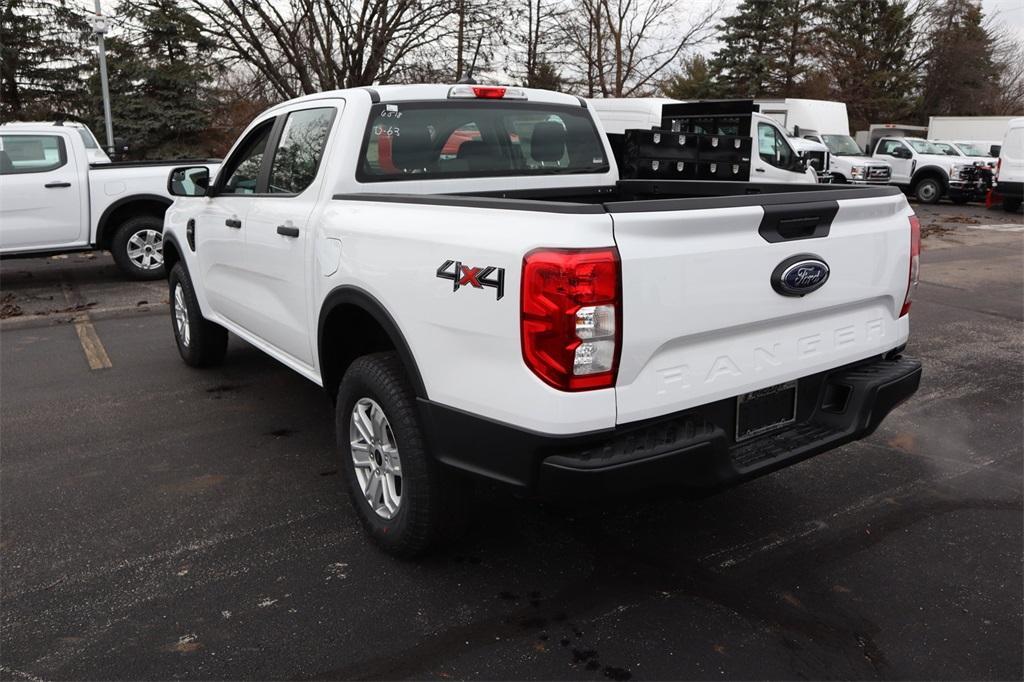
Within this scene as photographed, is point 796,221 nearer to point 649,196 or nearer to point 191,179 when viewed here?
point 649,196

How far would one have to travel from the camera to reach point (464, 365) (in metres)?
2.70

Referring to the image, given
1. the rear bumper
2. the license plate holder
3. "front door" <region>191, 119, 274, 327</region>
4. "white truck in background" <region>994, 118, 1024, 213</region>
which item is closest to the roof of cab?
"front door" <region>191, 119, 274, 327</region>

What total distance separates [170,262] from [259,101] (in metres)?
19.7

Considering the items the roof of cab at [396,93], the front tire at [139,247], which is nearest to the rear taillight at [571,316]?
the roof of cab at [396,93]

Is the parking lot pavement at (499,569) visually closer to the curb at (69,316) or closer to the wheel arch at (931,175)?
A: the curb at (69,316)

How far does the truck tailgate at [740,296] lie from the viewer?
251 centimetres

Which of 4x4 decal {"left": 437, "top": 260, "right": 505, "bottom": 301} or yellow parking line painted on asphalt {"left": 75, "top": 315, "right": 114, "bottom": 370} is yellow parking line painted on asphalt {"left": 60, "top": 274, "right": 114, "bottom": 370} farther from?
4x4 decal {"left": 437, "top": 260, "right": 505, "bottom": 301}

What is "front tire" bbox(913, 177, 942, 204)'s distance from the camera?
22.8m

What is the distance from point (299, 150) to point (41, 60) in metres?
30.0

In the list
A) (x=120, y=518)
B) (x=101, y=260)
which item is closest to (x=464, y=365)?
(x=120, y=518)

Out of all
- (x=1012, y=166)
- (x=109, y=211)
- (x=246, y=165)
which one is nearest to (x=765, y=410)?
(x=246, y=165)

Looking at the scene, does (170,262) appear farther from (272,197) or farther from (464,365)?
(464,365)

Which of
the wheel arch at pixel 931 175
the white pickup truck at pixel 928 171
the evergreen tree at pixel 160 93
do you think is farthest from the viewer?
the evergreen tree at pixel 160 93

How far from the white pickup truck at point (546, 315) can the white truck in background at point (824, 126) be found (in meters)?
20.8
